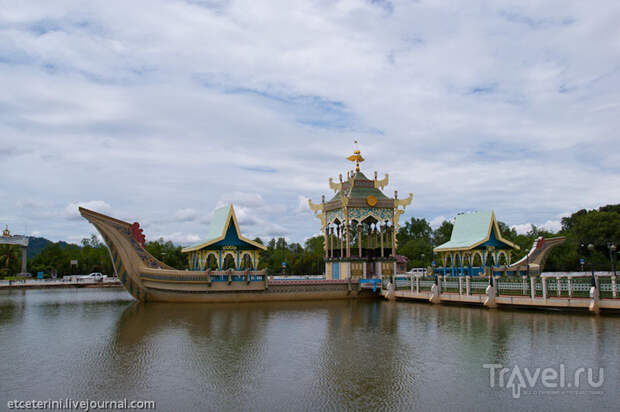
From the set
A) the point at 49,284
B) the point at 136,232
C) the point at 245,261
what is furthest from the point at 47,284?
the point at 245,261

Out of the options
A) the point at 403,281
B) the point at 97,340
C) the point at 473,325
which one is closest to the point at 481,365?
the point at 473,325

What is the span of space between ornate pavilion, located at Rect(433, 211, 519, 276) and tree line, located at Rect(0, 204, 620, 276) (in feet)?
49.4

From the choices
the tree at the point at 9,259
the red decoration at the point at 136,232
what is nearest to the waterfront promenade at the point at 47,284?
the tree at the point at 9,259

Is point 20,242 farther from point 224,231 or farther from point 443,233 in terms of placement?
point 443,233

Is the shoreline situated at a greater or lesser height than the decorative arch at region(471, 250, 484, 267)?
lesser

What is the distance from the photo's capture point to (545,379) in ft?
33.7

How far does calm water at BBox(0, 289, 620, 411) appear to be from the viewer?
9.27 meters

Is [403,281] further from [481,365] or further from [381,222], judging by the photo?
[481,365]

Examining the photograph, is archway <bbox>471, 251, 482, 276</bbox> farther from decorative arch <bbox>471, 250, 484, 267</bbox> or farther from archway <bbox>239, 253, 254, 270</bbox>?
archway <bbox>239, 253, 254, 270</bbox>

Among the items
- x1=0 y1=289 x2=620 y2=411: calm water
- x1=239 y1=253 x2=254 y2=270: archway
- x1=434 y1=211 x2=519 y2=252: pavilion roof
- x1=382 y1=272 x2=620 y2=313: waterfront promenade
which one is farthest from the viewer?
x1=434 y1=211 x2=519 y2=252: pavilion roof

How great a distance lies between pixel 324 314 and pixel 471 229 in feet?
47.8

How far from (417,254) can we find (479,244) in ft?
106

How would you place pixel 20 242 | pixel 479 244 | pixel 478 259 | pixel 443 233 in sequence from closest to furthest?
pixel 479 244, pixel 478 259, pixel 20 242, pixel 443 233

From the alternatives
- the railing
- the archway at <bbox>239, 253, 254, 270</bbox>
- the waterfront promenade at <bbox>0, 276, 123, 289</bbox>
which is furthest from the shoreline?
the railing
